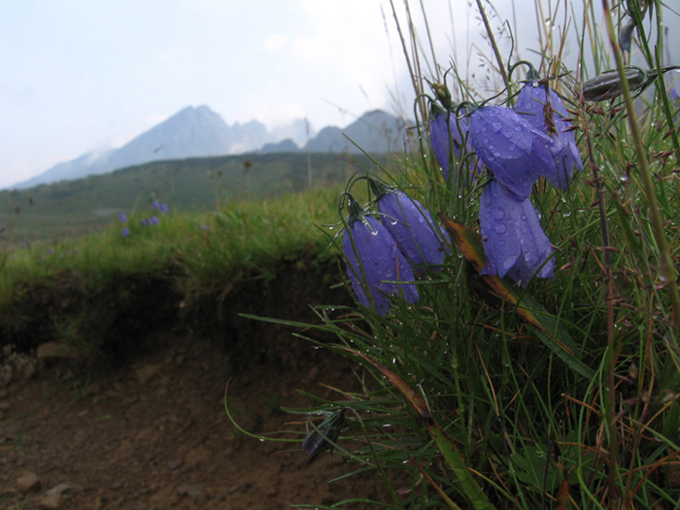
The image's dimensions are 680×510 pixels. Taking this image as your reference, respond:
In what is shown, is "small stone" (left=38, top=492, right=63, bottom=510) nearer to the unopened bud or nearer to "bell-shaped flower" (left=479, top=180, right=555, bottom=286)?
"bell-shaped flower" (left=479, top=180, right=555, bottom=286)

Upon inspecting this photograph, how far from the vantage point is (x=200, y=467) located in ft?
7.36

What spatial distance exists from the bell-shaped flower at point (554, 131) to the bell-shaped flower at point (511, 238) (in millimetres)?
78

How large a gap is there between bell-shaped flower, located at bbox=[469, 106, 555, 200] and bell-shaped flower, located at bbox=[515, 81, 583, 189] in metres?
0.02

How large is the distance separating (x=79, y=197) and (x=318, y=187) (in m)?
32.5

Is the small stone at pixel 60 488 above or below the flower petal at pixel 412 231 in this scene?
below

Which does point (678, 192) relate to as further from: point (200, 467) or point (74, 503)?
point (74, 503)

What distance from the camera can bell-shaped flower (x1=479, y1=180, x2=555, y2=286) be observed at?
78cm

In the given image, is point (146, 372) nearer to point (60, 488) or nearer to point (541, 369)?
point (60, 488)

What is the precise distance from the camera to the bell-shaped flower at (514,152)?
782mm

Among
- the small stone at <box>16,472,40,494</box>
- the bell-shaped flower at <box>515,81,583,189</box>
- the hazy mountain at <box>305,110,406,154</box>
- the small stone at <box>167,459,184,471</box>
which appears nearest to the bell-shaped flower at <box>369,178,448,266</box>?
the hazy mountain at <box>305,110,406,154</box>

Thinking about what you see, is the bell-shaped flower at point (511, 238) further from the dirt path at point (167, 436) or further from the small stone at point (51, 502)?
the small stone at point (51, 502)

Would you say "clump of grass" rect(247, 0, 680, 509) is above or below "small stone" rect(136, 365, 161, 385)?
above

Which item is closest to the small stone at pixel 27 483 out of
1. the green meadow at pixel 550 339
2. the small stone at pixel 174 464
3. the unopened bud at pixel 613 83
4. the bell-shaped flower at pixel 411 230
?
→ the small stone at pixel 174 464

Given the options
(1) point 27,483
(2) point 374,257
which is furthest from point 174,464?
(2) point 374,257
